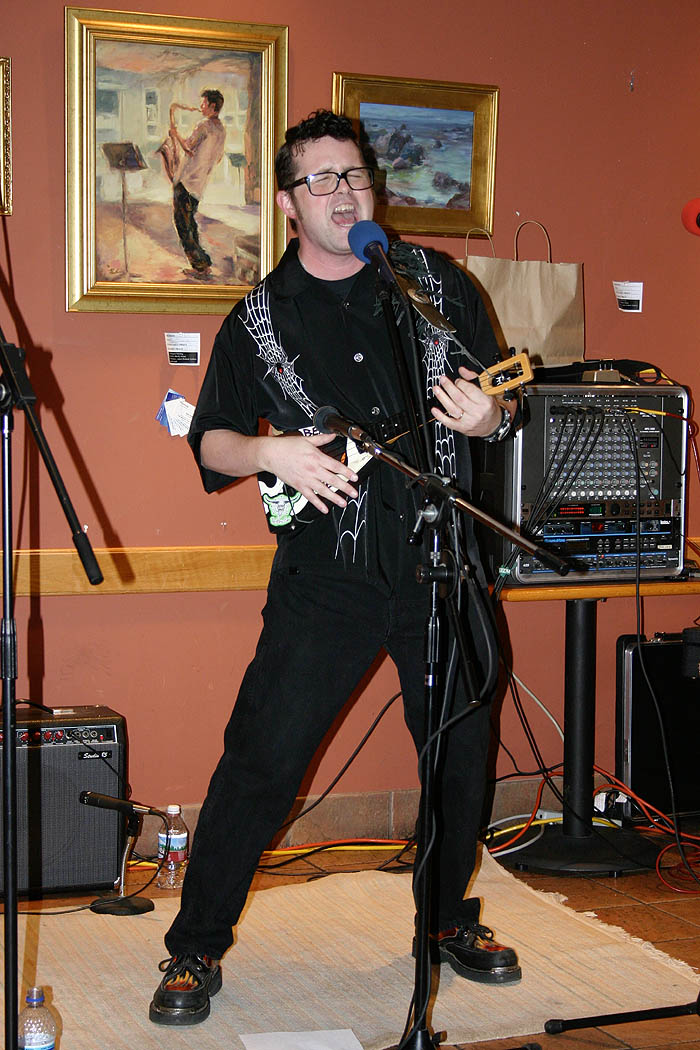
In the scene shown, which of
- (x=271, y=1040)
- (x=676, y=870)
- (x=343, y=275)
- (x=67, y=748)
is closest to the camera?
(x=271, y=1040)

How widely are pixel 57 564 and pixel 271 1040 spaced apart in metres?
1.44

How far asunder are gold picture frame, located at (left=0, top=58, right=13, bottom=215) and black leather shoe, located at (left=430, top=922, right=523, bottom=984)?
2142mm

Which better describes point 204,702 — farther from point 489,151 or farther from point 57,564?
point 489,151

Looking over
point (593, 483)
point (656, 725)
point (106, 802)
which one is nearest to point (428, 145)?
point (593, 483)

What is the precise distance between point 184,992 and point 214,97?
2.29 meters

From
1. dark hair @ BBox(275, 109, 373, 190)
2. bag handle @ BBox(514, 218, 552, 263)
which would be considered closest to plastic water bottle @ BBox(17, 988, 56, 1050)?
dark hair @ BBox(275, 109, 373, 190)

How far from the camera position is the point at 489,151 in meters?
3.52

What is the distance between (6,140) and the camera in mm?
3074

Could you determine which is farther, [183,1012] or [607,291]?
[607,291]

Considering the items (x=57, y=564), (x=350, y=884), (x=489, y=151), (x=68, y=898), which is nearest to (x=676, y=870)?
(x=350, y=884)

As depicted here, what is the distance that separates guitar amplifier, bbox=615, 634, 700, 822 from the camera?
141 inches

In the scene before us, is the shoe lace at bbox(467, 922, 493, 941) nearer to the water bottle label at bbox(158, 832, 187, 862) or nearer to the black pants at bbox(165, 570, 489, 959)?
the black pants at bbox(165, 570, 489, 959)

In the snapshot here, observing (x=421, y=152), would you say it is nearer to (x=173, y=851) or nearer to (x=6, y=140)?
(x=6, y=140)

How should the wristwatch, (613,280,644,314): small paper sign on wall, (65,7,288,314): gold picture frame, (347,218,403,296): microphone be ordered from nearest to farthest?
(347,218,403,296): microphone
the wristwatch
(65,7,288,314): gold picture frame
(613,280,644,314): small paper sign on wall
